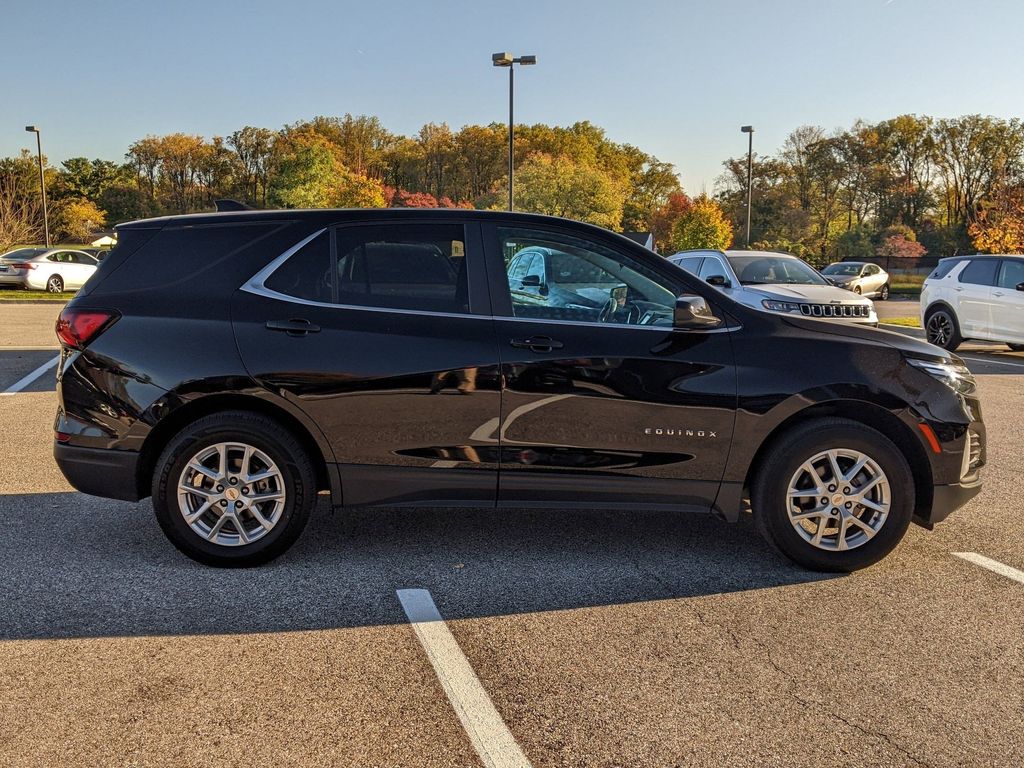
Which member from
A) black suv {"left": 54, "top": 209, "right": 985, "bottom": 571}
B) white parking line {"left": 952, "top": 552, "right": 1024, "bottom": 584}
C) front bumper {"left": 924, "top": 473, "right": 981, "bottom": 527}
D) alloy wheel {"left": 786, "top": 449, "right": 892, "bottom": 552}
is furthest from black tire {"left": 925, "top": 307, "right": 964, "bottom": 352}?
alloy wheel {"left": 786, "top": 449, "right": 892, "bottom": 552}

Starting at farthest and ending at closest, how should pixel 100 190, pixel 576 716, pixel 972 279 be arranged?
1. pixel 100 190
2. pixel 972 279
3. pixel 576 716

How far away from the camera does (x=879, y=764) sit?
8.86 ft

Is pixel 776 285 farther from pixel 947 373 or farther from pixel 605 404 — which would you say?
pixel 605 404

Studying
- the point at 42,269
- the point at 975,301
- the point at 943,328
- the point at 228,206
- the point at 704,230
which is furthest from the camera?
the point at 704,230

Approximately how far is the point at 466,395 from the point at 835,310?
391 inches

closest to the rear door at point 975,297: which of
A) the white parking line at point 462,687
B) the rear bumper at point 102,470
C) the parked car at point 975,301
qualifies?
the parked car at point 975,301

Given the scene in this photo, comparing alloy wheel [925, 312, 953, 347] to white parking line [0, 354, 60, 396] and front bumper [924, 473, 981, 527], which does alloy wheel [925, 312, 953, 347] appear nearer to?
front bumper [924, 473, 981, 527]

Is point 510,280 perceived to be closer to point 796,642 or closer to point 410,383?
point 410,383

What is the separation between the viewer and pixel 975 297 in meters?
14.4

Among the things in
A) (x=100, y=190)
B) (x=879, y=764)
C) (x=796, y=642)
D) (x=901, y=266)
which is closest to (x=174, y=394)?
(x=796, y=642)

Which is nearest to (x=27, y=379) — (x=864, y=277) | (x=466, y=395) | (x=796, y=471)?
(x=466, y=395)

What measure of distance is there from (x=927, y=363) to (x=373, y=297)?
9.17 feet

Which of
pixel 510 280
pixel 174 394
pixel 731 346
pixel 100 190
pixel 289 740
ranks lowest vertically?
pixel 289 740

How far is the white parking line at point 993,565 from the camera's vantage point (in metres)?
4.35
